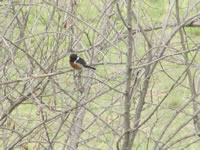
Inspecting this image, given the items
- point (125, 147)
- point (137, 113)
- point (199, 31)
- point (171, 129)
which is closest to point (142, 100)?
point (137, 113)

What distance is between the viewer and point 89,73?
354 cm

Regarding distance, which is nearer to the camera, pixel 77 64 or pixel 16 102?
pixel 16 102

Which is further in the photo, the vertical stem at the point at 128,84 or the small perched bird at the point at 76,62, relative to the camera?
the small perched bird at the point at 76,62

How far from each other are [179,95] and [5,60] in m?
4.06

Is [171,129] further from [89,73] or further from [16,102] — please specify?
[16,102]

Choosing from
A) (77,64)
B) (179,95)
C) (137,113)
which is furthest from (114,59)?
(137,113)

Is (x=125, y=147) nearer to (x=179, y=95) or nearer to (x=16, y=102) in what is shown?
(x=16, y=102)

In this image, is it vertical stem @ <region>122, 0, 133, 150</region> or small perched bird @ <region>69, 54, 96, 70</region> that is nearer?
vertical stem @ <region>122, 0, 133, 150</region>

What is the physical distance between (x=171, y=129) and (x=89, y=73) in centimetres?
308

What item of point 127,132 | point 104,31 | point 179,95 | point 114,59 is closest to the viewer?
point 127,132

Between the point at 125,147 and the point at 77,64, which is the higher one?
the point at 77,64

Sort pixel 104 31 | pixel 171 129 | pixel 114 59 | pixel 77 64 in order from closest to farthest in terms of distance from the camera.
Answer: pixel 104 31 → pixel 77 64 → pixel 171 129 → pixel 114 59

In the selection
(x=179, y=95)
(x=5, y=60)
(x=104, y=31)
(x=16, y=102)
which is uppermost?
(x=104, y=31)

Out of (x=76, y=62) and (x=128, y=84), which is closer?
(x=128, y=84)
